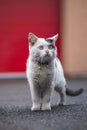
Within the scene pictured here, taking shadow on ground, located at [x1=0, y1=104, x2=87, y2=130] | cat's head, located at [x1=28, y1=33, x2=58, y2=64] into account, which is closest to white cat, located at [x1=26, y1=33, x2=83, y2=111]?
cat's head, located at [x1=28, y1=33, x2=58, y2=64]

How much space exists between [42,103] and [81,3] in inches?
226

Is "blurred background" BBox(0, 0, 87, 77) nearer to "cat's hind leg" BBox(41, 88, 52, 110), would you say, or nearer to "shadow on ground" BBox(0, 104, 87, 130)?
"shadow on ground" BBox(0, 104, 87, 130)

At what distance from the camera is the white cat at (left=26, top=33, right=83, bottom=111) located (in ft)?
14.8

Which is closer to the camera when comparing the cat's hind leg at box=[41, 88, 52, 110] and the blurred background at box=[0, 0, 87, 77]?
the cat's hind leg at box=[41, 88, 52, 110]

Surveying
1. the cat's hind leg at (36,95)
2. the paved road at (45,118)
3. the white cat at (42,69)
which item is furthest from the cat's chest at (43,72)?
the paved road at (45,118)

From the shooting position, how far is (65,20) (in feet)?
33.3

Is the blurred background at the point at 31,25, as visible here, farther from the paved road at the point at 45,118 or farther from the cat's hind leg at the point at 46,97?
the cat's hind leg at the point at 46,97

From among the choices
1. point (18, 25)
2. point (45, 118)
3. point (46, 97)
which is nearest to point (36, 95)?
point (46, 97)

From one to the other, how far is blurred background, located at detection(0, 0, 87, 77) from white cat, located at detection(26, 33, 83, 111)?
541 cm

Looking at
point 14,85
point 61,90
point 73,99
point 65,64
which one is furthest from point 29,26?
point 61,90

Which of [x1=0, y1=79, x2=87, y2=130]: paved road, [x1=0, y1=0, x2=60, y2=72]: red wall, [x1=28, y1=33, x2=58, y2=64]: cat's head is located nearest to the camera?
[x1=0, y1=79, x2=87, y2=130]: paved road

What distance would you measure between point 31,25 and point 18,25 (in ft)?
0.93

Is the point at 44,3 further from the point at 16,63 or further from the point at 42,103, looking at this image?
the point at 42,103

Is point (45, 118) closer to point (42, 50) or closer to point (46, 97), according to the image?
point (46, 97)
